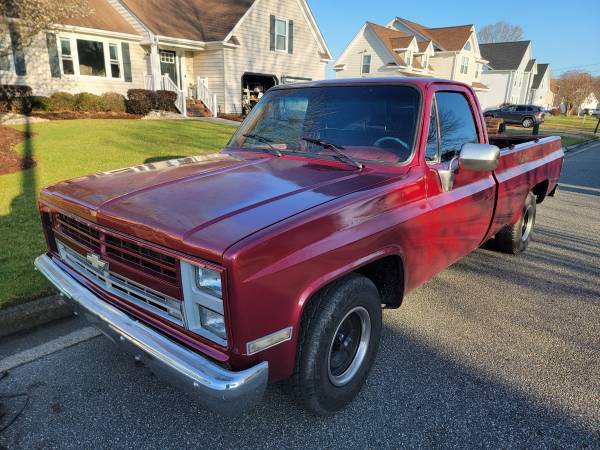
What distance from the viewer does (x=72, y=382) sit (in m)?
2.80

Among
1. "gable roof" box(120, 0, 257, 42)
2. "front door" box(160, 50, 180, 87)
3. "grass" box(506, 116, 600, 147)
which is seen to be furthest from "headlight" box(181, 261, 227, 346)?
"grass" box(506, 116, 600, 147)

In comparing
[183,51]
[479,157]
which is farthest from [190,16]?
[479,157]

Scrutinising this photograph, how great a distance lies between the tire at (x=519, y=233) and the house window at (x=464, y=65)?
3910 centimetres

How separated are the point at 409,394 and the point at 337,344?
631mm

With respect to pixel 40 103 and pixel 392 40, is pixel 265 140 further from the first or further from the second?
pixel 392 40

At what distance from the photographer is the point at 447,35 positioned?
40531 mm

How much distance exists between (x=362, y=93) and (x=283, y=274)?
1868 millimetres

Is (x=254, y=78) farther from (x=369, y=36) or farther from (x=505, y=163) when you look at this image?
(x=505, y=163)

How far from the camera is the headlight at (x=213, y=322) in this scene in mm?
1967

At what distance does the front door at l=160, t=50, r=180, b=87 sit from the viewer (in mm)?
Answer: 20317

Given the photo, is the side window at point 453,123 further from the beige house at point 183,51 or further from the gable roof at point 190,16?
the gable roof at point 190,16

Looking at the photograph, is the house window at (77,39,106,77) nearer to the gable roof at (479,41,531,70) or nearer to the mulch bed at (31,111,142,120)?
the mulch bed at (31,111,142,120)

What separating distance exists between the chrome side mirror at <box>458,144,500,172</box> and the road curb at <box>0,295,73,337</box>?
3092 millimetres

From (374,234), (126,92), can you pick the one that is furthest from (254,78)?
(374,234)
